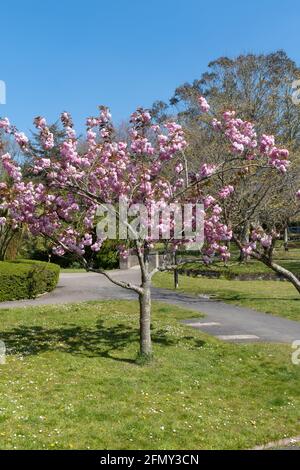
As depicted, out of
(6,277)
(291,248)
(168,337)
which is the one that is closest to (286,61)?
(291,248)

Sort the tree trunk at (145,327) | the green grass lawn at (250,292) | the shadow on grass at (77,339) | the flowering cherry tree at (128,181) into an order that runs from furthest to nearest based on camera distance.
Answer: the green grass lawn at (250,292) < the shadow on grass at (77,339) < the tree trunk at (145,327) < the flowering cherry tree at (128,181)

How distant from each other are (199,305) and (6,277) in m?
7.41

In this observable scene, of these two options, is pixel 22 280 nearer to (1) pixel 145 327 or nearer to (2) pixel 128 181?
(2) pixel 128 181

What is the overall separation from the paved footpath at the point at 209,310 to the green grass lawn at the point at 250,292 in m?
0.75

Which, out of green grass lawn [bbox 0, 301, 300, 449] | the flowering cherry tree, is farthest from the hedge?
the flowering cherry tree

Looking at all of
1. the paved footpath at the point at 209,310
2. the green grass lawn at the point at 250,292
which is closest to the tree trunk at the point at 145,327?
the paved footpath at the point at 209,310

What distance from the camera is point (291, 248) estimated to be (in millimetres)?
49344

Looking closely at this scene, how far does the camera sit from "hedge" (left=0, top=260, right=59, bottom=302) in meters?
19.7

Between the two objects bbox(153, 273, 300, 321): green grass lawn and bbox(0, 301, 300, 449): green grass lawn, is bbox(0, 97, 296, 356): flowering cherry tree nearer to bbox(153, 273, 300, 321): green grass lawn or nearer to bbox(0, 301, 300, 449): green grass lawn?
bbox(0, 301, 300, 449): green grass lawn

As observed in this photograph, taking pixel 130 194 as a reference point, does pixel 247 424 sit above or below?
below

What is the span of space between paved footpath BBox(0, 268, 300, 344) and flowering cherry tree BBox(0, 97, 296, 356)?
3.19 meters

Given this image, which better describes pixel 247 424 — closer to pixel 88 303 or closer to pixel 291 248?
pixel 88 303

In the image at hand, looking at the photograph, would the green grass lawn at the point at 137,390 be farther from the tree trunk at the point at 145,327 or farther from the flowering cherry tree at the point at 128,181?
the flowering cherry tree at the point at 128,181

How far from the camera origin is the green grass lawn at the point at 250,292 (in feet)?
58.7
